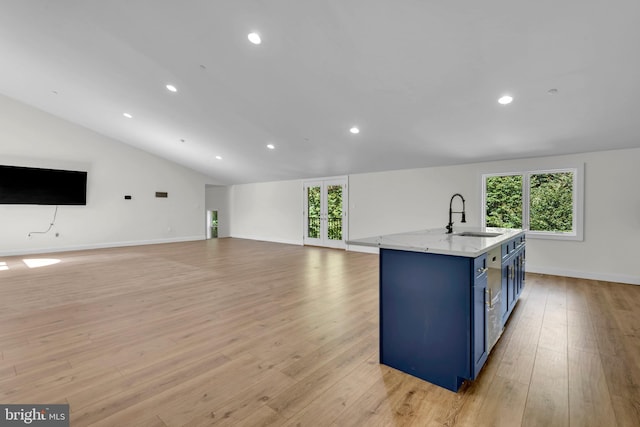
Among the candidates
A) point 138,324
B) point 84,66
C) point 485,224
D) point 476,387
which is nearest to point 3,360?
point 138,324

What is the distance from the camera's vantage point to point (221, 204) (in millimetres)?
11891

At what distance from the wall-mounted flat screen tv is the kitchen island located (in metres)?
8.66

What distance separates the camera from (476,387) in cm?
191

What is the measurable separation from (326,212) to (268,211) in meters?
2.50

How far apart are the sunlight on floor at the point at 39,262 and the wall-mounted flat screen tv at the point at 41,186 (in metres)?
1.54

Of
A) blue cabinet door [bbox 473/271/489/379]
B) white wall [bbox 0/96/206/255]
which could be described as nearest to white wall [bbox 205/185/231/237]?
white wall [bbox 0/96/206/255]

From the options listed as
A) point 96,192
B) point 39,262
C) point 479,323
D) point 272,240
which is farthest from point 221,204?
point 479,323

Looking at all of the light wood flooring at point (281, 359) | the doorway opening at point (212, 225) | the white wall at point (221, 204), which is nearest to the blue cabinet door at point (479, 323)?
the light wood flooring at point (281, 359)

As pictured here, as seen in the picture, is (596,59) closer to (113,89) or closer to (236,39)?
(236,39)

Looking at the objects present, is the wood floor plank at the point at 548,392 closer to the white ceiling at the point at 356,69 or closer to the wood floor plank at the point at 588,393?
the wood floor plank at the point at 588,393

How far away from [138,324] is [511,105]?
4.93 meters

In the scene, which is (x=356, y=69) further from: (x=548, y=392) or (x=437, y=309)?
(x=548, y=392)

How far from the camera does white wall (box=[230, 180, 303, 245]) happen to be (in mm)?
9453

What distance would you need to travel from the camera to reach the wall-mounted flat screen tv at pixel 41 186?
22.4 ft
